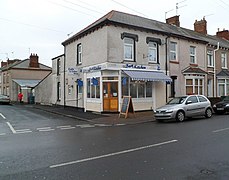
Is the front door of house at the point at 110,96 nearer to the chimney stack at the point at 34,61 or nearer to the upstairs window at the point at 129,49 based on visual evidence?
the upstairs window at the point at 129,49

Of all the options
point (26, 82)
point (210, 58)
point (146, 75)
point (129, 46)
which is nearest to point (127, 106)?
point (146, 75)

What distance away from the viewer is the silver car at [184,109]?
48.1 ft

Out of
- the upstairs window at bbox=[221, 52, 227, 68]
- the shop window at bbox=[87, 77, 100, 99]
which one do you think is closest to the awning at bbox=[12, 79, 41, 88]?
the shop window at bbox=[87, 77, 100, 99]

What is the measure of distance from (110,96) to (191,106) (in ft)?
20.4

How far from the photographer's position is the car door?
15.3m

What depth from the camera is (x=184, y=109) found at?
15.0m

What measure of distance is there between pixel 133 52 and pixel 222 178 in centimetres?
1578

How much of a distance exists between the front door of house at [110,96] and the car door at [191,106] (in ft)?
18.5

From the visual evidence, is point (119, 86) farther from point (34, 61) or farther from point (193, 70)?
point (34, 61)

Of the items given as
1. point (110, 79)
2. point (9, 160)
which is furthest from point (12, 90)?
point (9, 160)

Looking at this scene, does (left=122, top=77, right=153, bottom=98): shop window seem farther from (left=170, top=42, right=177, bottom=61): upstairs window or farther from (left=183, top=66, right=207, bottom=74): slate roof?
(left=183, top=66, right=207, bottom=74): slate roof

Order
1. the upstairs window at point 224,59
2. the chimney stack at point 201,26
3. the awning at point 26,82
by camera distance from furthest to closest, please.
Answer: the awning at point 26,82
the chimney stack at point 201,26
the upstairs window at point 224,59

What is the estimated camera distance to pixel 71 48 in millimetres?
24219

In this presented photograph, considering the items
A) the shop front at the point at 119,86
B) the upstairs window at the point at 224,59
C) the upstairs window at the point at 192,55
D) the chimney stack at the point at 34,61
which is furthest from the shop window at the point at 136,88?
the chimney stack at the point at 34,61
